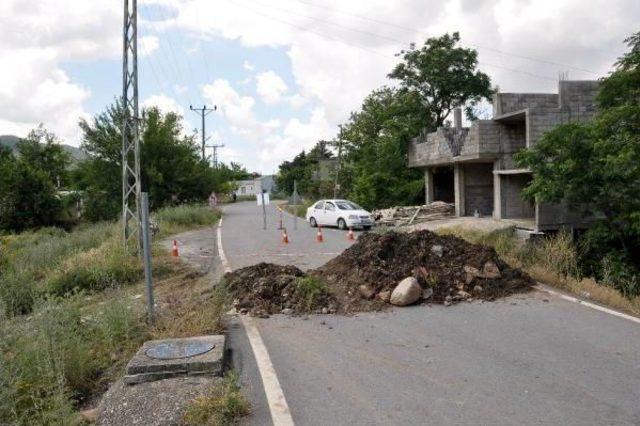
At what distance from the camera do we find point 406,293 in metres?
9.26

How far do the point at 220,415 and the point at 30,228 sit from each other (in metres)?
41.4

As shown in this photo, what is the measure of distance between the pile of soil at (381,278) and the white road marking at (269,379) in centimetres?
→ 99

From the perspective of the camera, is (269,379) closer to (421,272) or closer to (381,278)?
(381,278)

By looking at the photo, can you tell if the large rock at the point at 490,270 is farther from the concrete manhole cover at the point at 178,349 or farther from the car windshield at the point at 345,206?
the car windshield at the point at 345,206

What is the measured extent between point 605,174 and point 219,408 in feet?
41.8

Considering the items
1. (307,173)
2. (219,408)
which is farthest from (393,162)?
(307,173)

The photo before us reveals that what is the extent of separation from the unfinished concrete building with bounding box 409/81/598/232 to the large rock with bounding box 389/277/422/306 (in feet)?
32.7

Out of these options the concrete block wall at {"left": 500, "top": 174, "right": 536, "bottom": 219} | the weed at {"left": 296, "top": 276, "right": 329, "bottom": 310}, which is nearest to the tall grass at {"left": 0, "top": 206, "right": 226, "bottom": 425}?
the weed at {"left": 296, "top": 276, "right": 329, "bottom": 310}

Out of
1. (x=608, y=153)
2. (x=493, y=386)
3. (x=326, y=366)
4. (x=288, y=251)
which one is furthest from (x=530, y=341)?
(x=288, y=251)

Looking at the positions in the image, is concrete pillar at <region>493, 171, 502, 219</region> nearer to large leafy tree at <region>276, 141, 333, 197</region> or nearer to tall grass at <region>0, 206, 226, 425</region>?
tall grass at <region>0, 206, 226, 425</region>

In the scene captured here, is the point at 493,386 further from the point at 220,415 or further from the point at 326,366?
the point at 220,415

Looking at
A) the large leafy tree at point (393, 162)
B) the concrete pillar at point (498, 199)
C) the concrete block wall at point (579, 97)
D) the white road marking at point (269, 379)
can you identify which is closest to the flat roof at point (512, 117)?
the concrete block wall at point (579, 97)

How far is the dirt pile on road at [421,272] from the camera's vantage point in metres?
9.61

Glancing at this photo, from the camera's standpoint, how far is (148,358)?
597 cm
